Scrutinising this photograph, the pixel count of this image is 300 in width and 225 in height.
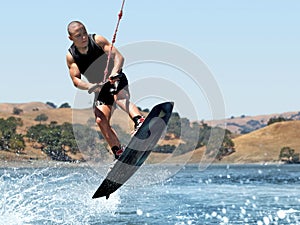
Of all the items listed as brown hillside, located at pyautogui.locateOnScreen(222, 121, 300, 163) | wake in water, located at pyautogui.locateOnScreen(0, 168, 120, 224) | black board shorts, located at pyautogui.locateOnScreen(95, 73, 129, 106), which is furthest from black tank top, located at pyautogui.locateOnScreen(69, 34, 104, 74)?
brown hillside, located at pyautogui.locateOnScreen(222, 121, 300, 163)

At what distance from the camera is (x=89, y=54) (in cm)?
1138

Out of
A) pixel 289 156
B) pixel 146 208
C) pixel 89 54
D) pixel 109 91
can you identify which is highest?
pixel 89 54

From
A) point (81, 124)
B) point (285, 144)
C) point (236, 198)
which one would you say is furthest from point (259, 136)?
point (81, 124)

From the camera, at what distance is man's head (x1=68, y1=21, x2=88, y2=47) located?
11.0 meters

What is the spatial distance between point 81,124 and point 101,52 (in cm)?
463

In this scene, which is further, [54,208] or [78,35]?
[54,208]

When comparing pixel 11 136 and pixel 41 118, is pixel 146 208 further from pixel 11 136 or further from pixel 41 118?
pixel 41 118

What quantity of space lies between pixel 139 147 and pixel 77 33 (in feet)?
7.17

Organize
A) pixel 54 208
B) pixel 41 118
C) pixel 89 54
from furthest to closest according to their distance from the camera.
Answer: pixel 41 118 < pixel 54 208 < pixel 89 54

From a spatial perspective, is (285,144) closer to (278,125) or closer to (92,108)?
(278,125)

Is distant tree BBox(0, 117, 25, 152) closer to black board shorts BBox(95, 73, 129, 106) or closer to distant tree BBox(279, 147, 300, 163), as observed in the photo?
distant tree BBox(279, 147, 300, 163)

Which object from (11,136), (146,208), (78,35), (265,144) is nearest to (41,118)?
(11,136)

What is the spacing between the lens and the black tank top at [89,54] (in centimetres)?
1135

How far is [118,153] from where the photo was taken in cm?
1152
